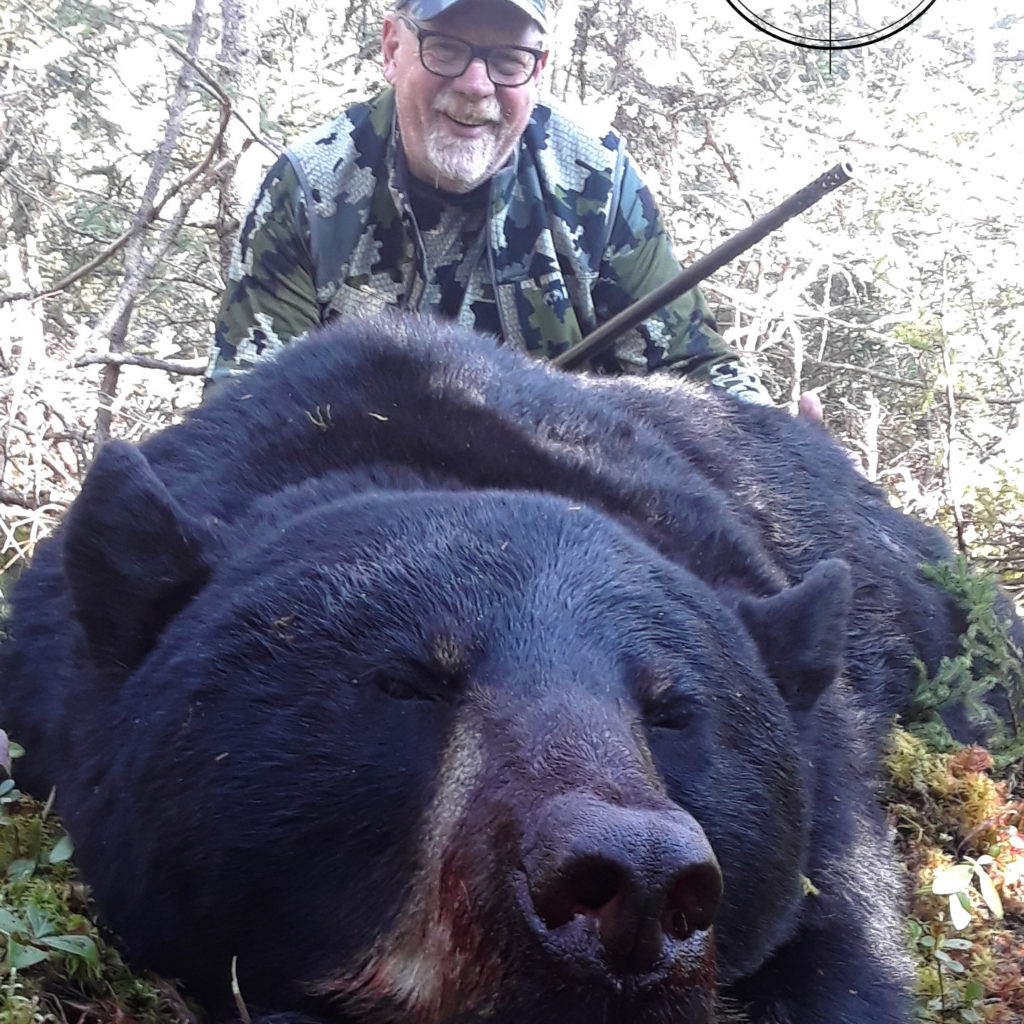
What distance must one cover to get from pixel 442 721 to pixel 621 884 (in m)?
0.46

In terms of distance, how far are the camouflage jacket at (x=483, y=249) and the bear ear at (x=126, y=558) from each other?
267 cm

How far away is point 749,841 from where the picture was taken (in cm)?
199

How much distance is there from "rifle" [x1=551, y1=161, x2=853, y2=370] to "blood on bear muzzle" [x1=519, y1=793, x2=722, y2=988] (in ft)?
8.35

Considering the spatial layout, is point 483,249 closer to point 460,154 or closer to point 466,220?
point 466,220

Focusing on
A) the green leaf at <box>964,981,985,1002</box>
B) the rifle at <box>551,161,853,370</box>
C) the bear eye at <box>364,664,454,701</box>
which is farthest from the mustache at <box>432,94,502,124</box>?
the green leaf at <box>964,981,985,1002</box>

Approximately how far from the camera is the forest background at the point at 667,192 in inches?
227

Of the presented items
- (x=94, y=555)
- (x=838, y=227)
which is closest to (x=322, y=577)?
(x=94, y=555)

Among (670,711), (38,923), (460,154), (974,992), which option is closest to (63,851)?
(38,923)

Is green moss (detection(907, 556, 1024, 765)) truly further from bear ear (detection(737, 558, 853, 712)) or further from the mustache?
the mustache

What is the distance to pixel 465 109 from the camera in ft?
15.1

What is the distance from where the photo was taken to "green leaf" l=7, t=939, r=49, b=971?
1954mm

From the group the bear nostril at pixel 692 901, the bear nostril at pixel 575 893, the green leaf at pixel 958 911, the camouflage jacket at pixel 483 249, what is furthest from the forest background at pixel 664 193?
the bear nostril at pixel 575 893

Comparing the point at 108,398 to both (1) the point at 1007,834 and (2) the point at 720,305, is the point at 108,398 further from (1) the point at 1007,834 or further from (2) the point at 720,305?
(1) the point at 1007,834

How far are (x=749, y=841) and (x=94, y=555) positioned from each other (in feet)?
3.84
